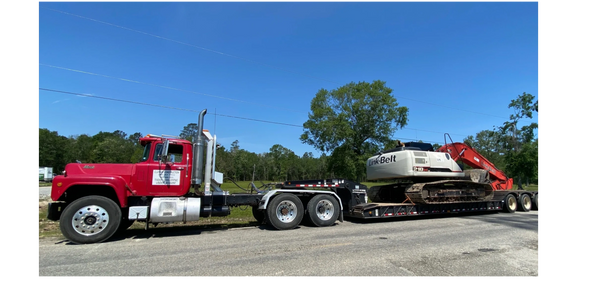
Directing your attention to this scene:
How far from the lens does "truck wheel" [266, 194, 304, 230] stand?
848cm

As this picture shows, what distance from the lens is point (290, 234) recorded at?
7.78m

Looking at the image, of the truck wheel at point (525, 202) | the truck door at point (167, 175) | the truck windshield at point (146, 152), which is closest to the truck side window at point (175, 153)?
the truck door at point (167, 175)

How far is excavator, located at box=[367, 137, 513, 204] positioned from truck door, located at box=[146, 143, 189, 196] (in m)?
7.38

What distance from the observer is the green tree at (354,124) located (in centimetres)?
3484

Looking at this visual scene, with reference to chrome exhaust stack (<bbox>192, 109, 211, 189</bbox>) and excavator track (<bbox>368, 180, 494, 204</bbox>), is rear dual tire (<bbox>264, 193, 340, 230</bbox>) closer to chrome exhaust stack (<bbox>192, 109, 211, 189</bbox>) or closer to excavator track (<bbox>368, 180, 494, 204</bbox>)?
chrome exhaust stack (<bbox>192, 109, 211, 189</bbox>)

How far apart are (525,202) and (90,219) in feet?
54.7

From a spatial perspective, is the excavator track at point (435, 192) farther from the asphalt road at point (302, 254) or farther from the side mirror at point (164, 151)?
the side mirror at point (164, 151)

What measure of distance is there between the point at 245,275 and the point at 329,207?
540 centimetres

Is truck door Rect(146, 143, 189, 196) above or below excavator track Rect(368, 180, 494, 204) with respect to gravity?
above

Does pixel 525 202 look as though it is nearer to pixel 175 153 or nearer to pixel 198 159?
pixel 198 159

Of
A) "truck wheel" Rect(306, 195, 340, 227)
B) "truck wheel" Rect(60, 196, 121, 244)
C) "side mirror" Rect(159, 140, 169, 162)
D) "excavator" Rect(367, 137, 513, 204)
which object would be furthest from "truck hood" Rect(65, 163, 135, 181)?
"excavator" Rect(367, 137, 513, 204)

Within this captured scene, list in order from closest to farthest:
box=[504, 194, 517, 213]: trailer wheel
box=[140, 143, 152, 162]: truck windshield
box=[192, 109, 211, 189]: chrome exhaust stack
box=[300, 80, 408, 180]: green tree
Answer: box=[140, 143, 152, 162]: truck windshield
box=[192, 109, 211, 189]: chrome exhaust stack
box=[504, 194, 517, 213]: trailer wheel
box=[300, 80, 408, 180]: green tree
